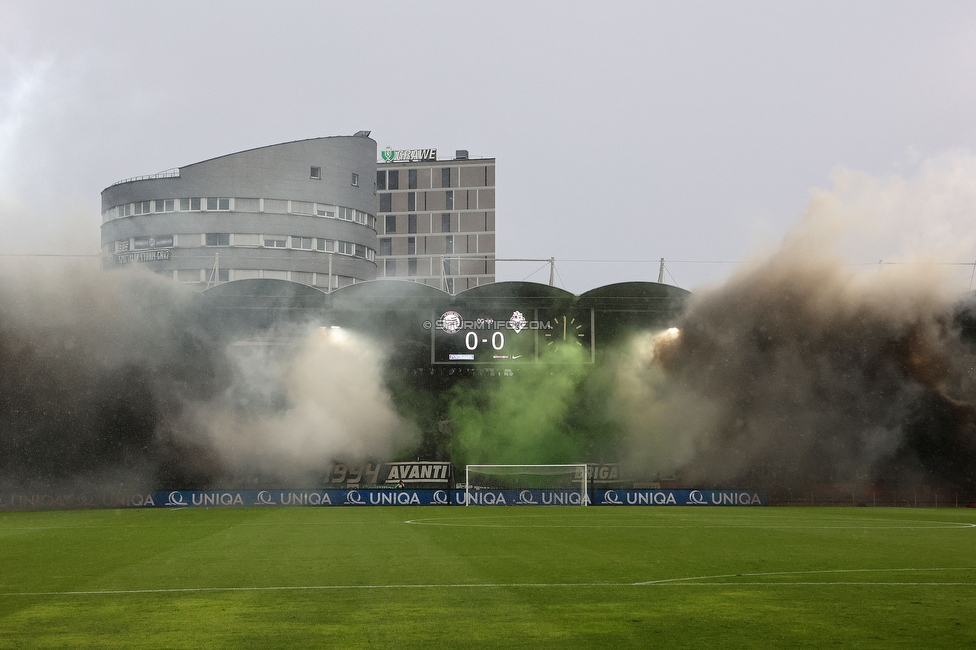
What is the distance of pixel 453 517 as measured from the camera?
29969mm

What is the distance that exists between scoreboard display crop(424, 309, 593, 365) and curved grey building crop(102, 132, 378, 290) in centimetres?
3895

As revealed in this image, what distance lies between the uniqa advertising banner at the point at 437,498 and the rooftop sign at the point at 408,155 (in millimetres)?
80948

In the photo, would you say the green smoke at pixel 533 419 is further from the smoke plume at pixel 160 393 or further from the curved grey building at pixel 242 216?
the curved grey building at pixel 242 216

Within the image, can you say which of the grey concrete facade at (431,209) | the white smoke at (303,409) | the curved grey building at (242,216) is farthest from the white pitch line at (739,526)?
the grey concrete facade at (431,209)

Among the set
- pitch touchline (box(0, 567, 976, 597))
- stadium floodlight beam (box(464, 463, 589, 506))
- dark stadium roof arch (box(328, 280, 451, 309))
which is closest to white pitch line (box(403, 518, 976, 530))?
pitch touchline (box(0, 567, 976, 597))

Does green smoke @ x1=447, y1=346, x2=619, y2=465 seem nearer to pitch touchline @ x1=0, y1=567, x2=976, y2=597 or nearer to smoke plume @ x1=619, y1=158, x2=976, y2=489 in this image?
smoke plume @ x1=619, y1=158, x2=976, y2=489

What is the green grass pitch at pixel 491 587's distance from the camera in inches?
387

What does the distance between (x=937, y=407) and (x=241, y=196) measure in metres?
57.5

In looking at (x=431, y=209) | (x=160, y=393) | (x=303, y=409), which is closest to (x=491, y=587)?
(x=303, y=409)

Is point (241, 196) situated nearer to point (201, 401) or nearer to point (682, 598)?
point (201, 401)

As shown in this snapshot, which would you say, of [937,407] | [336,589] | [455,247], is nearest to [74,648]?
[336,589]

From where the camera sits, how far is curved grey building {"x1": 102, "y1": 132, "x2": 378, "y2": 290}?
77.8 m

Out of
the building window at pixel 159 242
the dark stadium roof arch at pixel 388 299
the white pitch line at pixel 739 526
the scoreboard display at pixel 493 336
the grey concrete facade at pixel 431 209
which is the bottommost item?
the white pitch line at pixel 739 526

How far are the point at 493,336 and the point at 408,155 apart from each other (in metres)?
79.6
